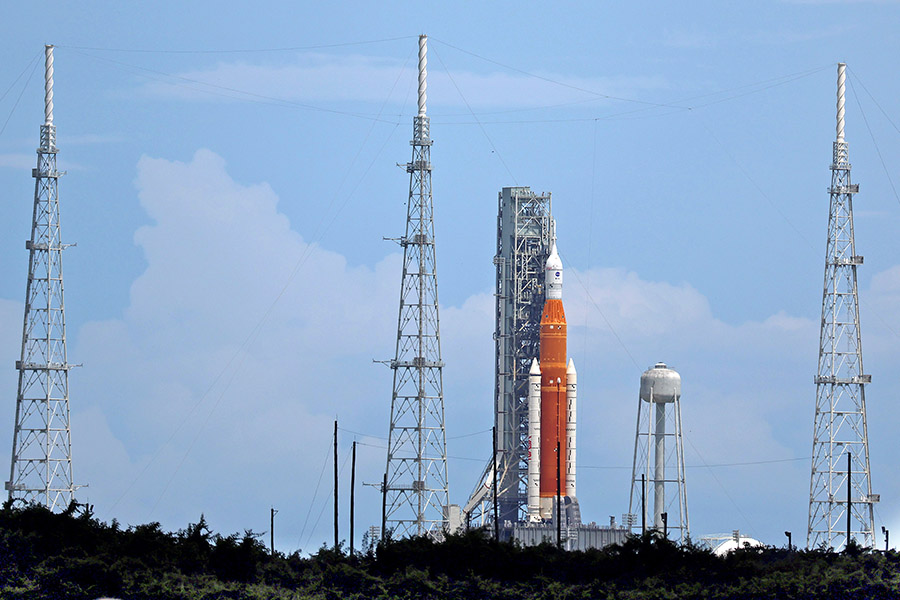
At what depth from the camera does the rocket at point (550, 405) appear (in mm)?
94250

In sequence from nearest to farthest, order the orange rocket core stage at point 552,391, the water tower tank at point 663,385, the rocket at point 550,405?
the water tower tank at point 663,385 < the rocket at point 550,405 < the orange rocket core stage at point 552,391

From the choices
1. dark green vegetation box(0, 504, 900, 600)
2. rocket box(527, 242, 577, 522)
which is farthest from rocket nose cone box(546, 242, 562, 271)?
dark green vegetation box(0, 504, 900, 600)

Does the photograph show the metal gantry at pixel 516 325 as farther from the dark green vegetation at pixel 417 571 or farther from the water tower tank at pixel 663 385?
the dark green vegetation at pixel 417 571

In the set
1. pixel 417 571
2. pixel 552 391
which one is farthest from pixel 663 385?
pixel 417 571

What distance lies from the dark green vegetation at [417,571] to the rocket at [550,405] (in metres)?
51.9

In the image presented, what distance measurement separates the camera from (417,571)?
38.7m

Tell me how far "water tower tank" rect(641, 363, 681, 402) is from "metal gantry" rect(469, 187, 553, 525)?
1088 cm

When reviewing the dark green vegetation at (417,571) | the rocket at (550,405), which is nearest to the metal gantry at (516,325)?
the rocket at (550,405)

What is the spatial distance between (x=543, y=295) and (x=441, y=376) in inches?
893

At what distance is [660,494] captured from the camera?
8906 cm

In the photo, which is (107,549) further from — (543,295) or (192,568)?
(543,295)

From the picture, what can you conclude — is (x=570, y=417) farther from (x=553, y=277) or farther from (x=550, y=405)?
(x=553, y=277)

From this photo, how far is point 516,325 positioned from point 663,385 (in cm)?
1275

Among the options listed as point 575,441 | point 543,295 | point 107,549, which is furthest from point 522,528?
point 107,549
